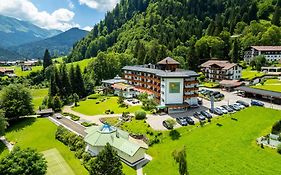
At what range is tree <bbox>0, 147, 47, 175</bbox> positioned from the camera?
134 feet

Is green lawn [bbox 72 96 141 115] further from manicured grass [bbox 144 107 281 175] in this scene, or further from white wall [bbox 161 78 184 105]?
manicured grass [bbox 144 107 281 175]

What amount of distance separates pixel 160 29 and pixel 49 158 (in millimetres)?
148885

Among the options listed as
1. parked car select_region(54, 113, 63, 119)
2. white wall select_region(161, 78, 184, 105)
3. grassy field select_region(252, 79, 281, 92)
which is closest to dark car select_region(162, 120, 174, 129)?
white wall select_region(161, 78, 184, 105)

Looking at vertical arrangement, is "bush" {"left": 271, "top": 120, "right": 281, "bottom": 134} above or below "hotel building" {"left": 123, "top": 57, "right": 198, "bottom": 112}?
below

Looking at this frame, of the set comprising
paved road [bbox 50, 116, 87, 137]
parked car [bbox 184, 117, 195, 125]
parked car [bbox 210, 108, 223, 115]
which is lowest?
paved road [bbox 50, 116, 87, 137]

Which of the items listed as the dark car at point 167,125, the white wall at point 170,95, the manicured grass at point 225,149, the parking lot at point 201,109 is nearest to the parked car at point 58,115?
the parking lot at point 201,109

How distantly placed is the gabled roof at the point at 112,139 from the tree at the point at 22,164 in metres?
12.6

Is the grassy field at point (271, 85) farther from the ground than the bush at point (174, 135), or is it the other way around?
the grassy field at point (271, 85)

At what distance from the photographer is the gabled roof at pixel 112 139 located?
5106cm

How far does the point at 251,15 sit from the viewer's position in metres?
170

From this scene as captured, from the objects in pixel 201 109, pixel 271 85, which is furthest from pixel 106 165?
pixel 271 85

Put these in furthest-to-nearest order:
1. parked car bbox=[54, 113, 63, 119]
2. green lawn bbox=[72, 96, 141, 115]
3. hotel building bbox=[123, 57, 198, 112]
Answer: green lawn bbox=[72, 96, 141, 115] < parked car bbox=[54, 113, 63, 119] < hotel building bbox=[123, 57, 198, 112]

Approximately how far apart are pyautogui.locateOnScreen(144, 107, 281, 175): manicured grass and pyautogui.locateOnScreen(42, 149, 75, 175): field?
605 inches

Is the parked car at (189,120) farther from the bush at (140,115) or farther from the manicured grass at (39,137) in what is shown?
the manicured grass at (39,137)
